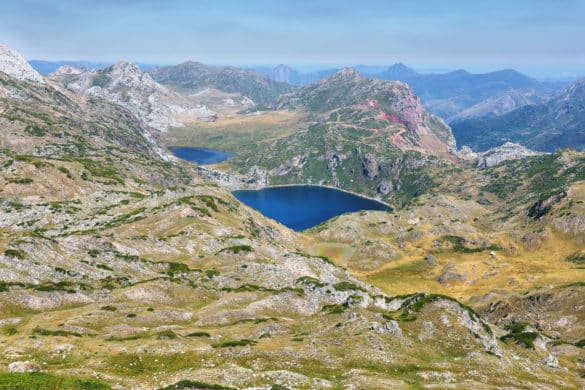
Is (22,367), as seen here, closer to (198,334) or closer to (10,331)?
(10,331)

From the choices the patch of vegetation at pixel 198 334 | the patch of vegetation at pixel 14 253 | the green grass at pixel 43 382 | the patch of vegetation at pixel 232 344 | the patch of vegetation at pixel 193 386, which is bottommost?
the patch of vegetation at pixel 198 334

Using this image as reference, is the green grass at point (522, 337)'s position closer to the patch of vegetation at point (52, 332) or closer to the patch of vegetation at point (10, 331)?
the patch of vegetation at point (52, 332)

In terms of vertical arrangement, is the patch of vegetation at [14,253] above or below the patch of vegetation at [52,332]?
above

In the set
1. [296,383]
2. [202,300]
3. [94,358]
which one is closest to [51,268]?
[202,300]

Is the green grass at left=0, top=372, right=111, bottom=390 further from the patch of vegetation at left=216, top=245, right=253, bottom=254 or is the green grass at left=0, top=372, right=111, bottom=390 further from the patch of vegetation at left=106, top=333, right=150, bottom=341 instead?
the patch of vegetation at left=216, top=245, right=253, bottom=254

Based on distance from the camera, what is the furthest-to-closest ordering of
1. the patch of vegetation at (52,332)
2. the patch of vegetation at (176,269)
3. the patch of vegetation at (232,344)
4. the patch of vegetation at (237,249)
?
1. the patch of vegetation at (237,249)
2. the patch of vegetation at (176,269)
3. the patch of vegetation at (52,332)
4. the patch of vegetation at (232,344)

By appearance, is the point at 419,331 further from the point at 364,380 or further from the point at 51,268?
the point at 51,268

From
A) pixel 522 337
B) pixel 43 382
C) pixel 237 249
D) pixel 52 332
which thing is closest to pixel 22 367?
pixel 43 382

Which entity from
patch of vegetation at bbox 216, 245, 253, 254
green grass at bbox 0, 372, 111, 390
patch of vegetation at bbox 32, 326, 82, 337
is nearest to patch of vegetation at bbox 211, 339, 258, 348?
green grass at bbox 0, 372, 111, 390

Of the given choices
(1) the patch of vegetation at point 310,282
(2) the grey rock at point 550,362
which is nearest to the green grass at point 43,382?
(2) the grey rock at point 550,362
